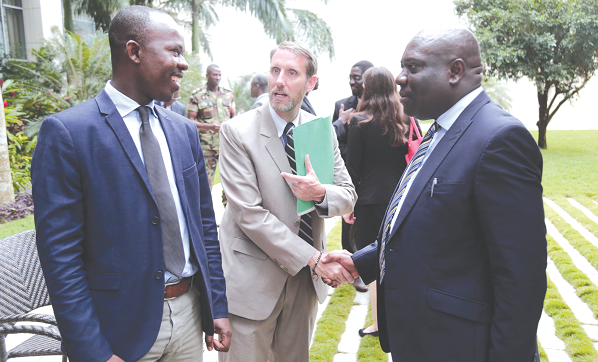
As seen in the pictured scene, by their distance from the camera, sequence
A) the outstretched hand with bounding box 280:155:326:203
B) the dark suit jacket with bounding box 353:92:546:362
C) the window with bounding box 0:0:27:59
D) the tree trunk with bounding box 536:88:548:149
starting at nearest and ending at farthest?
1. the dark suit jacket with bounding box 353:92:546:362
2. the outstretched hand with bounding box 280:155:326:203
3. the window with bounding box 0:0:27:59
4. the tree trunk with bounding box 536:88:548:149

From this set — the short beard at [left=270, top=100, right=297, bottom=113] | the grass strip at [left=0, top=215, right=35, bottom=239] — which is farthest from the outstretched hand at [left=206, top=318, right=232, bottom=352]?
the grass strip at [left=0, top=215, right=35, bottom=239]

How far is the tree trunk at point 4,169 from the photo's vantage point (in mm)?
7453

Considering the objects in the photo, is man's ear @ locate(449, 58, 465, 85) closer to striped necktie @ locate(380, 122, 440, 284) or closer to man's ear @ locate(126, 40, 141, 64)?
striped necktie @ locate(380, 122, 440, 284)

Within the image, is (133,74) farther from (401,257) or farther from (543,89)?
(543,89)

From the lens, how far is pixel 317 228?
2787 millimetres

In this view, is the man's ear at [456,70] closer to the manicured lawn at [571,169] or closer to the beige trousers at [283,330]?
the beige trousers at [283,330]

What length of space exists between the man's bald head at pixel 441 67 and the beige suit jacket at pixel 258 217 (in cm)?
89

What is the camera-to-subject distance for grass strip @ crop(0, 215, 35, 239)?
6656 millimetres

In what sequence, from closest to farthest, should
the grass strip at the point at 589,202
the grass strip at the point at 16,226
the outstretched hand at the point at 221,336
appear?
the outstretched hand at the point at 221,336
the grass strip at the point at 16,226
the grass strip at the point at 589,202

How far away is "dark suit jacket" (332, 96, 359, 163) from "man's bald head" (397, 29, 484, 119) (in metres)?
2.93

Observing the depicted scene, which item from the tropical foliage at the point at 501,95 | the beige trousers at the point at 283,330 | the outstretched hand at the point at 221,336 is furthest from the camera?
the tropical foliage at the point at 501,95

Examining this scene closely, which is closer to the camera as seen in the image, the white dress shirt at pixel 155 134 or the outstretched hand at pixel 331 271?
the white dress shirt at pixel 155 134

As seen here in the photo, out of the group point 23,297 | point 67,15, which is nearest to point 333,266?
point 23,297

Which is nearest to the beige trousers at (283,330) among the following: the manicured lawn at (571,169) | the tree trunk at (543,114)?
the manicured lawn at (571,169)
